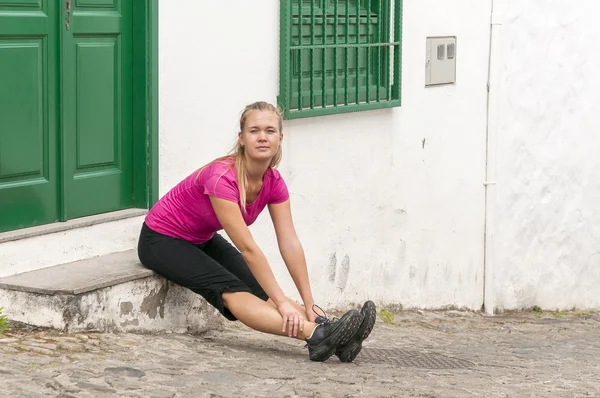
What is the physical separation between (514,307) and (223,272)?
4293 millimetres

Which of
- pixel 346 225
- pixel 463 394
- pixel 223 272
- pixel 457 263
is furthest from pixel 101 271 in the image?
pixel 457 263

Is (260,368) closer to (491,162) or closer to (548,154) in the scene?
(491,162)

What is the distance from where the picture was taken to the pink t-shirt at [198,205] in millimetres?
5355

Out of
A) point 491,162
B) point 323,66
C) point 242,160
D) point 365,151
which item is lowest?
point 491,162

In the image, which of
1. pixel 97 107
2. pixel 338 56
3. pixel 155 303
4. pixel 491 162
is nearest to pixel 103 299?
pixel 155 303

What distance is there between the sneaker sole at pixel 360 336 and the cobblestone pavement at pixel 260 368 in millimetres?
53

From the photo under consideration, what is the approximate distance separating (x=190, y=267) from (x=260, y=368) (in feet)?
2.48

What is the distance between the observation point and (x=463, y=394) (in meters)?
4.71

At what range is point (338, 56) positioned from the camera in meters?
7.40

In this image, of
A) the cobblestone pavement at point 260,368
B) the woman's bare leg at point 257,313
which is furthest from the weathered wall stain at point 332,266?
the woman's bare leg at point 257,313

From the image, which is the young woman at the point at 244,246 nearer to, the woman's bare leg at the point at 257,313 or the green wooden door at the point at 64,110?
the woman's bare leg at the point at 257,313

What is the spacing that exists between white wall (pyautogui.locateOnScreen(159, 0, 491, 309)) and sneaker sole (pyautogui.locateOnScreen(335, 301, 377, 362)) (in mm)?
1616

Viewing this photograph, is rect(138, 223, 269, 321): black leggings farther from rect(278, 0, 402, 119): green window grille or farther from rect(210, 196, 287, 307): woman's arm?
rect(278, 0, 402, 119): green window grille

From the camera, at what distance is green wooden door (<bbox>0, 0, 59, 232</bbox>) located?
5.49 metres
